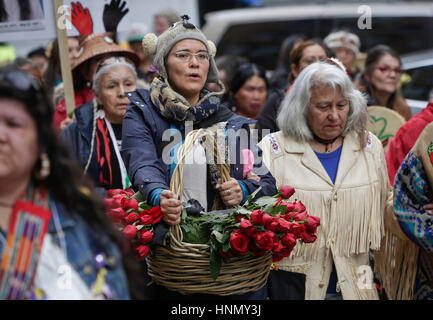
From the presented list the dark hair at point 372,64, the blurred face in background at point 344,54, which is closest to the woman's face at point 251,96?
the dark hair at point 372,64

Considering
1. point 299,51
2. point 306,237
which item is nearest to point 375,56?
point 299,51

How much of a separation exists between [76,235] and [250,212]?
1.13m

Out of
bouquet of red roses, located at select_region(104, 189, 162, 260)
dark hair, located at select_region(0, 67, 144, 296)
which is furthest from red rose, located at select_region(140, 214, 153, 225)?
dark hair, located at select_region(0, 67, 144, 296)

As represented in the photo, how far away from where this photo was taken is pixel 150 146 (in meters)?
2.89

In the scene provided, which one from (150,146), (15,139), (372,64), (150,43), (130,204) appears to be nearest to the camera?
(15,139)

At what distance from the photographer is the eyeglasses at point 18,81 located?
5.00 feet

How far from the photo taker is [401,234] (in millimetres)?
3664

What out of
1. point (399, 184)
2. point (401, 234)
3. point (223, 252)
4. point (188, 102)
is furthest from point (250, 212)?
point (401, 234)

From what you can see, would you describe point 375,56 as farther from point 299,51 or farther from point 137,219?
point 137,219

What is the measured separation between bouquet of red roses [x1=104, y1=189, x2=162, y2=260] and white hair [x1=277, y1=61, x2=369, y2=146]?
1.29 metres

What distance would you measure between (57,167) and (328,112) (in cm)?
225

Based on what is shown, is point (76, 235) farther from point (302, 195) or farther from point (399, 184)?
point (399, 184)

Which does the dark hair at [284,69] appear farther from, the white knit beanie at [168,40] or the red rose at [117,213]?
the red rose at [117,213]

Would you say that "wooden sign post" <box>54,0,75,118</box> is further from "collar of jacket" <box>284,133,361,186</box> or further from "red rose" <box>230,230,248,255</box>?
"red rose" <box>230,230,248,255</box>
